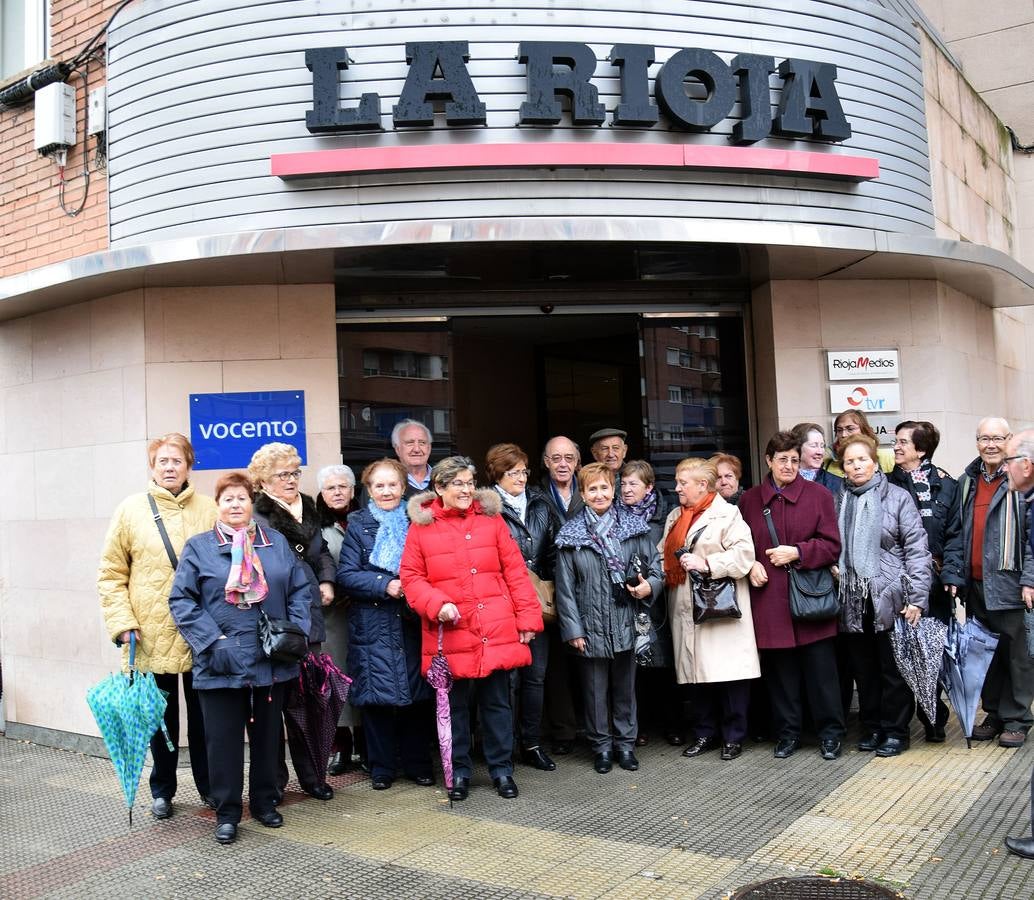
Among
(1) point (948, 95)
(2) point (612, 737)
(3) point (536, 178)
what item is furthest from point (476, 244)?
(1) point (948, 95)

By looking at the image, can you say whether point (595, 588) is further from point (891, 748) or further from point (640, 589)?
point (891, 748)

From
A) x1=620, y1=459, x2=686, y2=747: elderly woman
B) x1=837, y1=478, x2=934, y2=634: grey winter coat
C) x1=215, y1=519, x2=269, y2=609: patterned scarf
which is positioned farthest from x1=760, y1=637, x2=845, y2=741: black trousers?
x1=215, y1=519, x2=269, y2=609: patterned scarf

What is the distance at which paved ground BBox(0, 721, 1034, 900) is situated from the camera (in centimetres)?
424

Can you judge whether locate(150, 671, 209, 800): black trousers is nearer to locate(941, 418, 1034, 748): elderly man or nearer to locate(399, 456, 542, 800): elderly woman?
locate(399, 456, 542, 800): elderly woman

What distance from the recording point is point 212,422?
6.91 m

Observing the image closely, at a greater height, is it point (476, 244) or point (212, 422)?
point (476, 244)

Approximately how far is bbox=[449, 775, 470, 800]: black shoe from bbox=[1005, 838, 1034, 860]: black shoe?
A: 2.63 m

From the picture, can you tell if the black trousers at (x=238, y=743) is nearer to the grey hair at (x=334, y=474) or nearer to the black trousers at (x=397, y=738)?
the black trousers at (x=397, y=738)

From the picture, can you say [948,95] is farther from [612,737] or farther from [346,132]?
[612,737]

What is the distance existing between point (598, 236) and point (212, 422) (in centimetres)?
293

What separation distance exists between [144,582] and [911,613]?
422 centimetres

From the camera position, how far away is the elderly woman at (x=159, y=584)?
5.12 m

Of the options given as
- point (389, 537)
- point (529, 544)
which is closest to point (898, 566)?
point (529, 544)

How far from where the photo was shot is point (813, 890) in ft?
13.4
